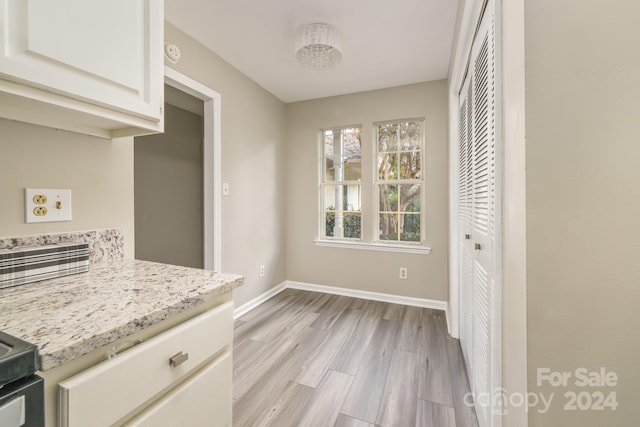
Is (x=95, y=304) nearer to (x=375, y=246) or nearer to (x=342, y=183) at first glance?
(x=375, y=246)

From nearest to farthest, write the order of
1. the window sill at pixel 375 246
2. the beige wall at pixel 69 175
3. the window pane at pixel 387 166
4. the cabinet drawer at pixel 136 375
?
the cabinet drawer at pixel 136 375 < the beige wall at pixel 69 175 < the window sill at pixel 375 246 < the window pane at pixel 387 166

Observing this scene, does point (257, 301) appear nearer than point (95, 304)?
No

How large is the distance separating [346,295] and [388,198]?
1.28 metres

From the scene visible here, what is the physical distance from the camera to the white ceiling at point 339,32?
5.96ft

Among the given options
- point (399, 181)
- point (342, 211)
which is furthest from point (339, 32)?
point (342, 211)

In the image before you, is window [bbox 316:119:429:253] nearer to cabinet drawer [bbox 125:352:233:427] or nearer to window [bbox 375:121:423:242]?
window [bbox 375:121:423:242]

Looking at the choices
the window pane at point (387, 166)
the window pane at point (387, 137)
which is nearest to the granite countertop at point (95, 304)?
the window pane at point (387, 166)

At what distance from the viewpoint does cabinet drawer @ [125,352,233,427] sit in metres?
0.65

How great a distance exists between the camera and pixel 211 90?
7.56 ft

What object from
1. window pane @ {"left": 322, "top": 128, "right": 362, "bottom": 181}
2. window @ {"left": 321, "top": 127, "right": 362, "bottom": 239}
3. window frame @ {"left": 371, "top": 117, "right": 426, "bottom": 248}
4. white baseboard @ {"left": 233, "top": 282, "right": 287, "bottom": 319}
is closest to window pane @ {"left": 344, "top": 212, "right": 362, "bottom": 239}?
window @ {"left": 321, "top": 127, "right": 362, "bottom": 239}

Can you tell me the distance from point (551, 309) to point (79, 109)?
4.48 ft

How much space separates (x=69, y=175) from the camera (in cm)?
105

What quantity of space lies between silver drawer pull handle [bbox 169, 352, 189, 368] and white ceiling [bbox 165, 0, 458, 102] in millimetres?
2078

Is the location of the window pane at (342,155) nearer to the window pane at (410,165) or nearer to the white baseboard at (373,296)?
the window pane at (410,165)
